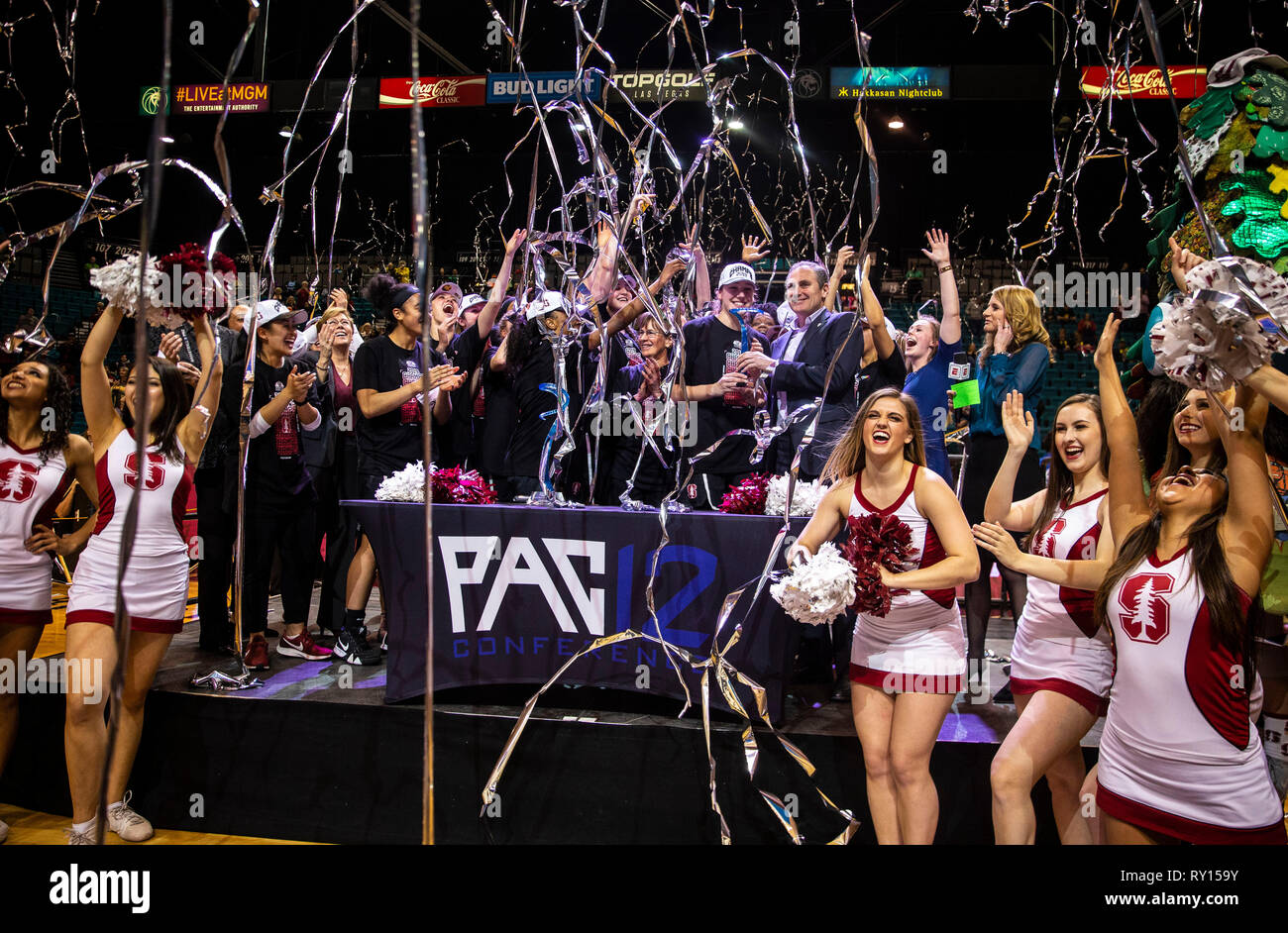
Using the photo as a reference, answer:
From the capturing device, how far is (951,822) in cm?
273

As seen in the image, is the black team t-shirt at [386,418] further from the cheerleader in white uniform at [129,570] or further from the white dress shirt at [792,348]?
the white dress shirt at [792,348]

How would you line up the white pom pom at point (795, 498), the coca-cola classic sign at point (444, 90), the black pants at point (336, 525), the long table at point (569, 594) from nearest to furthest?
the long table at point (569, 594), the white pom pom at point (795, 498), the black pants at point (336, 525), the coca-cola classic sign at point (444, 90)

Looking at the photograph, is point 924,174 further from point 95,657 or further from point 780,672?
point 95,657

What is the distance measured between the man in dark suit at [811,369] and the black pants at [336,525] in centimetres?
195

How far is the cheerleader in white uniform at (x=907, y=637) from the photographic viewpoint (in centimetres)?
234

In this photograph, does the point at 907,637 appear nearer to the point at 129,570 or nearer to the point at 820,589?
the point at 820,589

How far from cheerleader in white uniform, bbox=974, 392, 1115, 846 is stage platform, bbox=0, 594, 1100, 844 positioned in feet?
1.56

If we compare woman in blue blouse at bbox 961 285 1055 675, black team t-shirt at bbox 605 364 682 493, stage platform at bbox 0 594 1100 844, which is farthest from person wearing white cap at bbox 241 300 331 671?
woman in blue blouse at bbox 961 285 1055 675

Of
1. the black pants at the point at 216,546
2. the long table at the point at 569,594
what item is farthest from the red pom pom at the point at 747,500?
the black pants at the point at 216,546

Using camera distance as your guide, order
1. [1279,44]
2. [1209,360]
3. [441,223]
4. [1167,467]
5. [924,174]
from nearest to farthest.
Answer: [1209,360] < [1167,467] < [1279,44] < [924,174] < [441,223]

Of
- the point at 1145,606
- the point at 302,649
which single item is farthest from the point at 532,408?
the point at 1145,606

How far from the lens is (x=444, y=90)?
39.7 ft
